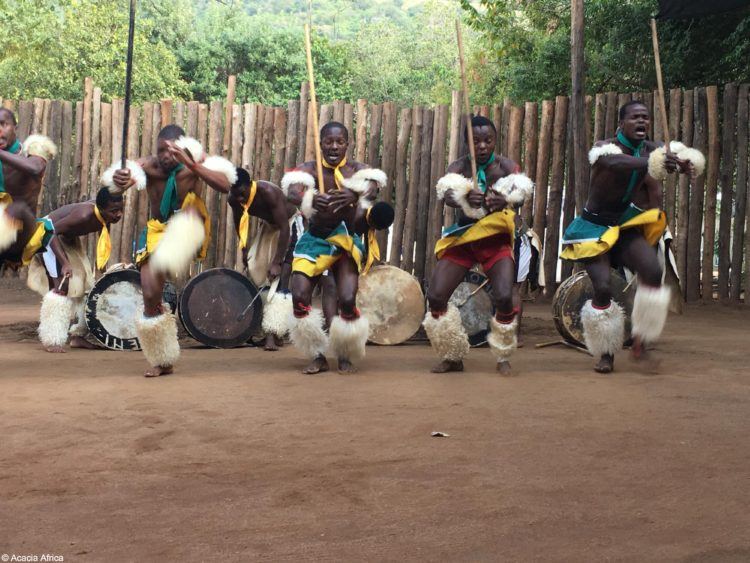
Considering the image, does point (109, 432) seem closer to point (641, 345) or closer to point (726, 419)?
point (726, 419)

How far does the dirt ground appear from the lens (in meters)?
3.29

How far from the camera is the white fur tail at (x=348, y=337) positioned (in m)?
6.71

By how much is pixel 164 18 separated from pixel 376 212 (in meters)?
33.7

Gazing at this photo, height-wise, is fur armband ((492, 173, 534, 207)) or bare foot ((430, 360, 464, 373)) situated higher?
fur armband ((492, 173, 534, 207))

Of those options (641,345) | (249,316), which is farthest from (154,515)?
(249,316)

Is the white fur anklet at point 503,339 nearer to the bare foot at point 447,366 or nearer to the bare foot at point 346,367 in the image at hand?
the bare foot at point 447,366

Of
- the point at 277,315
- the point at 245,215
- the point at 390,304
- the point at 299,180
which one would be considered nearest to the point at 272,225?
the point at 245,215

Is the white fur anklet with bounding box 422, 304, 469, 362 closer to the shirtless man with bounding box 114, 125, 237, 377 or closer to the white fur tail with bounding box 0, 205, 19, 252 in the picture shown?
the shirtless man with bounding box 114, 125, 237, 377

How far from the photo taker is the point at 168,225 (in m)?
6.51

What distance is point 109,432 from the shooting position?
4.83 meters

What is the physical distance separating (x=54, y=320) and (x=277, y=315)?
161 cm

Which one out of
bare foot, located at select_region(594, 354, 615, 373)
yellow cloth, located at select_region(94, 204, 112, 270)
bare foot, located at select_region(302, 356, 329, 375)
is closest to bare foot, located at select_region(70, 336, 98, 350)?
yellow cloth, located at select_region(94, 204, 112, 270)

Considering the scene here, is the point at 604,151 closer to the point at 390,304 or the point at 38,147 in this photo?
the point at 390,304

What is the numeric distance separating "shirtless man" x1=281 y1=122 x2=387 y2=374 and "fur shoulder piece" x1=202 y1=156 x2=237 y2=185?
0.36 m
